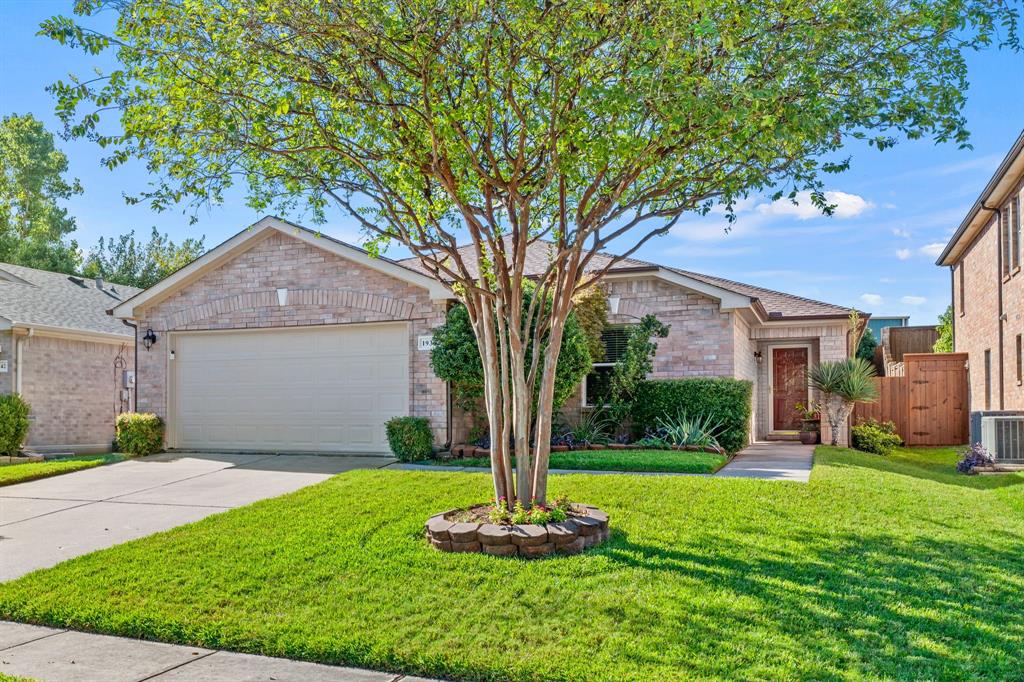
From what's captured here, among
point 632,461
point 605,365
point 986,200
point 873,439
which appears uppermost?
point 986,200

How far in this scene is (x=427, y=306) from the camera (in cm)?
1247

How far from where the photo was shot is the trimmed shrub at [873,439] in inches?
621

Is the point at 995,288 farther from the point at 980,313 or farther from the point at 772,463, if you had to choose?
the point at 772,463

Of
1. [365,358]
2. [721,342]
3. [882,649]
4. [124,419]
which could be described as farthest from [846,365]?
[124,419]

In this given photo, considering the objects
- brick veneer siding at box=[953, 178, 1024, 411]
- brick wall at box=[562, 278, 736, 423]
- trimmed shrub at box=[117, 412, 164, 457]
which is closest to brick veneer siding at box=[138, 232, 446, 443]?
trimmed shrub at box=[117, 412, 164, 457]

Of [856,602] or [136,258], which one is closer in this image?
[856,602]

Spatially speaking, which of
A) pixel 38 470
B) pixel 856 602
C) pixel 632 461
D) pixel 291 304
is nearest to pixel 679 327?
pixel 632 461

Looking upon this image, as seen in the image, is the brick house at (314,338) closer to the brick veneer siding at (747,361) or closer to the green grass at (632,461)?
the brick veneer siding at (747,361)

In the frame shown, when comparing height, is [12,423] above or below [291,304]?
below

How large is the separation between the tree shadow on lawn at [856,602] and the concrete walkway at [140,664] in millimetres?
1993

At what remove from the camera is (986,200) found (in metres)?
14.5

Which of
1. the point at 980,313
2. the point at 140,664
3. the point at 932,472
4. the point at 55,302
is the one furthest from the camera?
the point at 55,302

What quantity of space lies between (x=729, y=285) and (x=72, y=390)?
15049 millimetres

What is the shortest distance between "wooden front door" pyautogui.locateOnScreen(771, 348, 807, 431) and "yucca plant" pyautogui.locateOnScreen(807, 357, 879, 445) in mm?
1881
